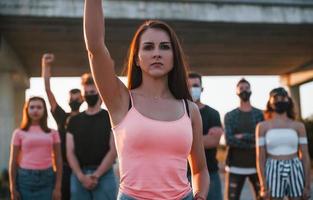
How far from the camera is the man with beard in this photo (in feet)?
21.7

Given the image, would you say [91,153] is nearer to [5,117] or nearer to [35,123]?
[35,123]

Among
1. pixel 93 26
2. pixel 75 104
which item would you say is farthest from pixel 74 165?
pixel 93 26

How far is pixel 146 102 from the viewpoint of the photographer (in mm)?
2391

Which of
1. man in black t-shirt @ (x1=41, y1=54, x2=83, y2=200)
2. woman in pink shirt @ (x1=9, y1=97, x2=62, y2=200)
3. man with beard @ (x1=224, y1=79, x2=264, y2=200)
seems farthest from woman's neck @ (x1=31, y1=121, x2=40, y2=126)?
man with beard @ (x1=224, y1=79, x2=264, y2=200)

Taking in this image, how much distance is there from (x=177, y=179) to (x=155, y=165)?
142 mm

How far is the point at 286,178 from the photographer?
5.43m

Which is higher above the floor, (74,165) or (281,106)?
(281,106)

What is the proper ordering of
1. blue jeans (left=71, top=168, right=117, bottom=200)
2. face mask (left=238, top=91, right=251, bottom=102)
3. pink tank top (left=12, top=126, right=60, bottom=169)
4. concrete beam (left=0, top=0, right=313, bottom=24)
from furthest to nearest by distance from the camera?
concrete beam (left=0, top=0, right=313, bottom=24) → face mask (left=238, top=91, right=251, bottom=102) → pink tank top (left=12, top=126, right=60, bottom=169) → blue jeans (left=71, top=168, right=117, bottom=200)

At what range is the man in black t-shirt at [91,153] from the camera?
5102 mm

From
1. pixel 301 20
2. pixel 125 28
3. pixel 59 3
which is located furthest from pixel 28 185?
pixel 301 20

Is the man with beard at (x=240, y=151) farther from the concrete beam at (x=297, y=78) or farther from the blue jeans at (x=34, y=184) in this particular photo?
the concrete beam at (x=297, y=78)

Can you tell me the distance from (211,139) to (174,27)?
10.7m

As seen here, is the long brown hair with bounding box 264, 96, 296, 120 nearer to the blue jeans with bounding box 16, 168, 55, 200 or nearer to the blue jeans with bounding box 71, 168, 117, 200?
the blue jeans with bounding box 71, 168, 117, 200

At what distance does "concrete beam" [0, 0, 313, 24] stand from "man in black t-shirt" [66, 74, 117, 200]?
345 inches
